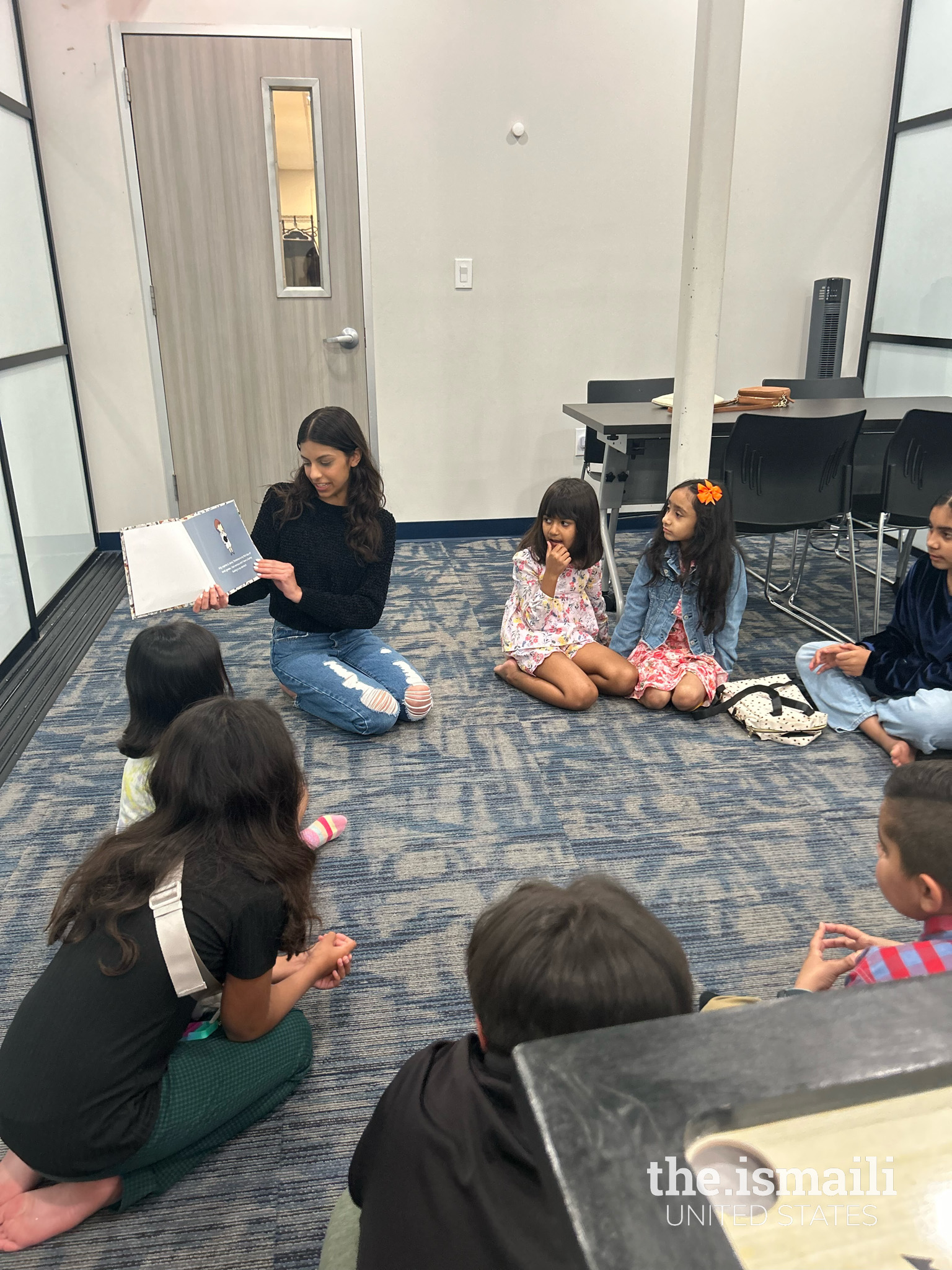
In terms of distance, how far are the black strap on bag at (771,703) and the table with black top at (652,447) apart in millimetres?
770

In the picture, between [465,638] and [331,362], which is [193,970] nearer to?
[465,638]

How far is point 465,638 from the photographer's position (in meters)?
3.28

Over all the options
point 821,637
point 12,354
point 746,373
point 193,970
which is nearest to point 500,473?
point 746,373

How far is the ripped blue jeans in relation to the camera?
2518 mm

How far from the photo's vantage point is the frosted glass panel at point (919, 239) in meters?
4.00

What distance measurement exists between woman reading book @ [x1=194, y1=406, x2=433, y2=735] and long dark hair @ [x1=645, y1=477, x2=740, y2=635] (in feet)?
2.83

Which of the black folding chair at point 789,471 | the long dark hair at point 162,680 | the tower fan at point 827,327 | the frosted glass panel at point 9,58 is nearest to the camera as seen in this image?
the long dark hair at point 162,680

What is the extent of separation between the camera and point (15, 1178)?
4.02 ft

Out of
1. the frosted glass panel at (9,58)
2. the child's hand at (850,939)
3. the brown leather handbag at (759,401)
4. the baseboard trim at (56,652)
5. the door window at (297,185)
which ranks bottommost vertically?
the baseboard trim at (56,652)

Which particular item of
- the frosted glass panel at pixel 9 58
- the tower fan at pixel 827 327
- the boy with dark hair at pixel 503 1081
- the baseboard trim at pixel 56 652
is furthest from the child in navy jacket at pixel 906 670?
the frosted glass panel at pixel 9 58

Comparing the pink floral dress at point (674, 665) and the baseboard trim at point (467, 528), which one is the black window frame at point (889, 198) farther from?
the pink floral dress at point (674, 665)

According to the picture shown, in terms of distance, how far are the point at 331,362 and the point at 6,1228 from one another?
11.8 ft

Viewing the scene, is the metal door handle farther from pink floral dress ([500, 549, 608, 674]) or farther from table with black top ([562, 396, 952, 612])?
pink floral dress ([500, 549, 608, 674])

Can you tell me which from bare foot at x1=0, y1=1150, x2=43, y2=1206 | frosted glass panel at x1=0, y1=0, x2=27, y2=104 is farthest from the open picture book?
frosted glass panel at x1=0, y1=0, x2=27, y2=104
